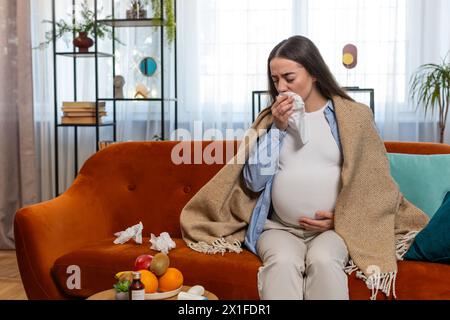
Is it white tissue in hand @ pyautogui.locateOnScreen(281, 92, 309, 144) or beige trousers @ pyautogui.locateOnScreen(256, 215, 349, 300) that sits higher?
white tissue in hand @ pyautogui.locateOnScreen(281, 92, 309, 144)

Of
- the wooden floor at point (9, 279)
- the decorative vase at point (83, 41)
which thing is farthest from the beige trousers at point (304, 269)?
the decorative vase at point (83, 41)

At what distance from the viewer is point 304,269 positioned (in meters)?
1.99

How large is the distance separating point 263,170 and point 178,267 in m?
0.46

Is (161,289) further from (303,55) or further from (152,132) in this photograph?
(152,132)

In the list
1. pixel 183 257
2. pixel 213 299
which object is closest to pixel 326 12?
pixel 183 257

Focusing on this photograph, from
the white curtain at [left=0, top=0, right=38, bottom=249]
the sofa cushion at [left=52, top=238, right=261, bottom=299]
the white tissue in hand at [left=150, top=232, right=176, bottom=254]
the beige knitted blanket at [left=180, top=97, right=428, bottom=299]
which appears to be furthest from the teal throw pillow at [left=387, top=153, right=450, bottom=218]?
the white curtain at [left=0, top=0, right=38, bottom=249]

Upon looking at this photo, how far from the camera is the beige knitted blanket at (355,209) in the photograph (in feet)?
6.82

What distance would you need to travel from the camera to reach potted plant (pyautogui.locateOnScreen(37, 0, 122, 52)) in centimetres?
396

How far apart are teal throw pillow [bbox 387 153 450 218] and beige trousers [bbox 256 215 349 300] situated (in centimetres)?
43

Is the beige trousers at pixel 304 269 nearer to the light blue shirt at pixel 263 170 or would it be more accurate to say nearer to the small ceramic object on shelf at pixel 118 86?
the light blue shirt at pixel 263 170

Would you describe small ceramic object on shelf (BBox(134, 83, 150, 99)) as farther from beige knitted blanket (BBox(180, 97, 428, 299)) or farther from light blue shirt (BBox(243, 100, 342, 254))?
light blue shirt (BBox(243, 100, 342, 254))

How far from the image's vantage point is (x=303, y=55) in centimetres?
224

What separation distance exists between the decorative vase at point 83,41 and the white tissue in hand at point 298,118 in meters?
2.13
